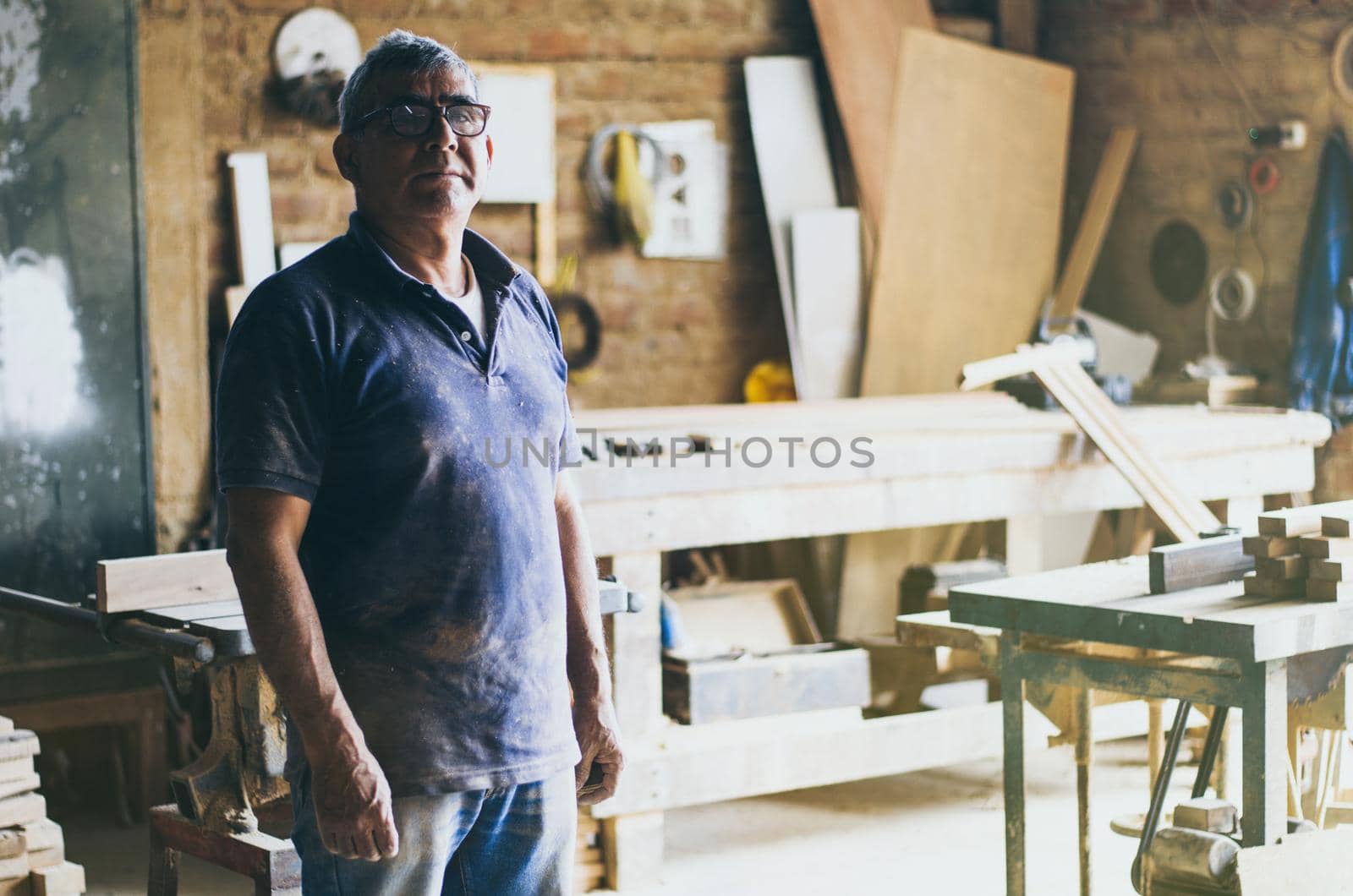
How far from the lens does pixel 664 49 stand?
6.12 meters

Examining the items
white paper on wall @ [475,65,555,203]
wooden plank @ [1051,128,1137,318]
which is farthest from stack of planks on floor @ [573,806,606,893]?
wooden plank @ [1051,128,1137,318]

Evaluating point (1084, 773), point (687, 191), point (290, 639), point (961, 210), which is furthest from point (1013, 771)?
point (961, 210)

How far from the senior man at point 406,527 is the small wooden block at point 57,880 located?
178cm

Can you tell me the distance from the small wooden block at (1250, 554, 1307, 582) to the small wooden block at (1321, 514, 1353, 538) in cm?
7

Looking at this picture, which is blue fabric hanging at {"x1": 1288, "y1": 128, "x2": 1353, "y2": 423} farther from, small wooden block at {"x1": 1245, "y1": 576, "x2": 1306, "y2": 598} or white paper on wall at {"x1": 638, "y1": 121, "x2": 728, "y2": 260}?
small wooden block at {"x1": 1245, "y1": 576, "x2": 1306, "y2": 598}

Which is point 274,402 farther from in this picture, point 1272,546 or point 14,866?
point 14,866

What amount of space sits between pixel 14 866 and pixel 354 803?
6.62ft

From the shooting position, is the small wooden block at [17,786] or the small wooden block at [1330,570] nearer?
the small wooden block at [1330,570]

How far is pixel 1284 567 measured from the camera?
10.3ft

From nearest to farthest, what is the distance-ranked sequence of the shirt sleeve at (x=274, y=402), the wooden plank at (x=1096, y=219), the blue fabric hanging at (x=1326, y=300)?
the shirt sleeve at (x=274, y=402) → the blue fabric hanging at (x=1326, y=300) → the wooden plank at (x=1096, y=219)

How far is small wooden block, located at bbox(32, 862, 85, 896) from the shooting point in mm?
3629

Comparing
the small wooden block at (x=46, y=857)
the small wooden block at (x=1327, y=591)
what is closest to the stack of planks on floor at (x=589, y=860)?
the small wooden block at (x=46, y=857)

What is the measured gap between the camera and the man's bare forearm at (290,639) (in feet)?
6.52

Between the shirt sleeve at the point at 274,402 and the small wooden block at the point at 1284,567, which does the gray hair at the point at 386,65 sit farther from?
the small wooden block at the point at 1284,567
